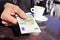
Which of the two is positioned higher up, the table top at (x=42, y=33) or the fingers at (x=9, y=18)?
the fingers at (x=9, y=18)

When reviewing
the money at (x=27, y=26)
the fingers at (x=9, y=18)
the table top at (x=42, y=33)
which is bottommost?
the table top at (x=42, y=33)

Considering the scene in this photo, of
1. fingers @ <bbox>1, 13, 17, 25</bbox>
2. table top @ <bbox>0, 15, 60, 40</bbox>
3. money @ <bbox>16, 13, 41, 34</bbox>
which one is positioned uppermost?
fingers @ <bbox>1, 13, 17, 25</bbox>

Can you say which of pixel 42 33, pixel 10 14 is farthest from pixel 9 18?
pixel 42 33

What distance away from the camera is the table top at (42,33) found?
2.64ft

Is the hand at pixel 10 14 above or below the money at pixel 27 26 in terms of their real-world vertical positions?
above

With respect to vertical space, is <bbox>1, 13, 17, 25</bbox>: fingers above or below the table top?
above

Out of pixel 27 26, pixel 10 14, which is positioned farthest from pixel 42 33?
pixel 10 14

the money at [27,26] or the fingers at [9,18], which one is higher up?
the fingers at [9,18]

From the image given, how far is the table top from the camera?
31.7 inches

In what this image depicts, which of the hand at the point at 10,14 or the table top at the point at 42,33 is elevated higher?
the hand at the point at 10,14

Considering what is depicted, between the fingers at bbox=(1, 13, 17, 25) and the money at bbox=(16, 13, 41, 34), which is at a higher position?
the fingers at bbox=(1, 13, 17, 25)

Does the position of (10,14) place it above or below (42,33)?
above

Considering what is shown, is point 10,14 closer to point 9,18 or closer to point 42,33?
point 9,18

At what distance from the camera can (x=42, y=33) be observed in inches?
34.2
